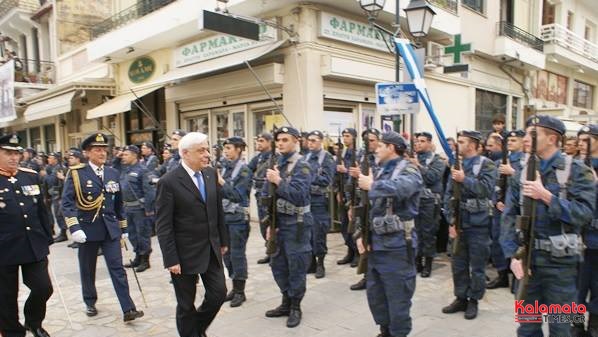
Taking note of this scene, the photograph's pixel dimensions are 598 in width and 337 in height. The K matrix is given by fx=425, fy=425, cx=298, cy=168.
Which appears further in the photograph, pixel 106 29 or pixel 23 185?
pixel 106 29

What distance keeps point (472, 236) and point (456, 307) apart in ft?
2.61

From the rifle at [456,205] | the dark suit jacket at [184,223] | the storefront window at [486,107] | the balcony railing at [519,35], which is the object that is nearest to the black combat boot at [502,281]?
the rifle at [456,205]

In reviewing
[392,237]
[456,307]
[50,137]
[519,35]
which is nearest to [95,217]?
[392,237]

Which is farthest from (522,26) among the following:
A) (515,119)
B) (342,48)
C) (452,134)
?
(342,48)

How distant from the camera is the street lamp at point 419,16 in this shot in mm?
7422

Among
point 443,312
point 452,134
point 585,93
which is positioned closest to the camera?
point 443,312

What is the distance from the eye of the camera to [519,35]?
16.1 metres

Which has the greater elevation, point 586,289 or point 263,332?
point 586,289

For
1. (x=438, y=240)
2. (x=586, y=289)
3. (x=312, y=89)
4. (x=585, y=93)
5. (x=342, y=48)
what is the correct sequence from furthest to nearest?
(x=585, y=93)
(x=342, y=48)
(x=312, y=89)
(x=438, y=240)
(x=586, y=289)

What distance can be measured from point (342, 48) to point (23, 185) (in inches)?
296

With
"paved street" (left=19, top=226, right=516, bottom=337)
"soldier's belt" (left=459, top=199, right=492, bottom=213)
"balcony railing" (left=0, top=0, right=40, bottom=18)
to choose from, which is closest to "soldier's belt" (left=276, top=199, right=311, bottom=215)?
"paved street" (left=19, top=226, right=516, bottom=337)

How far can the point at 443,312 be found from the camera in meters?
4.62

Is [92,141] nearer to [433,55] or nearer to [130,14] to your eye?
[130,14]

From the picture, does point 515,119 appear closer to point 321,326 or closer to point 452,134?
point 452,134
